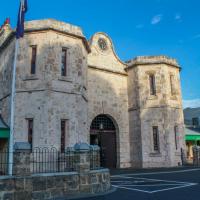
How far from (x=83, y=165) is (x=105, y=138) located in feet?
37.2

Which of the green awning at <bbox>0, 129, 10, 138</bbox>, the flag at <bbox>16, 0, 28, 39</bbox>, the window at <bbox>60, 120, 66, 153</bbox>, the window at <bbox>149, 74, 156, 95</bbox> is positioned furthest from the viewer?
the window at <bbox>149, 74, 156, 95</bbox>

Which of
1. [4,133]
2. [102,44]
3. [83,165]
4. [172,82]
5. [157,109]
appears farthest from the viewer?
[172,82]

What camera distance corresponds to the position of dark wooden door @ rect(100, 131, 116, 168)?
20.8m

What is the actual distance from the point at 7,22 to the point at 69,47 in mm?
6089

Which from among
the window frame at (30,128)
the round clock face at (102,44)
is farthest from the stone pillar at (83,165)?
the round clock face at (102,44)

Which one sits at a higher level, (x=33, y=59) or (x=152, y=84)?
(x=33, y=59)

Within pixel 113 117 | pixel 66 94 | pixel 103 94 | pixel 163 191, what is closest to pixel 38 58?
pixel 66 94

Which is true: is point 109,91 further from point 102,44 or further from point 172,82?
point 172,82

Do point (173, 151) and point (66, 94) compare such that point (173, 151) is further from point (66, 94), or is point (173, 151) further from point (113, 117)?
point (66, 94)

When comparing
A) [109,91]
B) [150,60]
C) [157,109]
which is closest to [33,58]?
[109,91]

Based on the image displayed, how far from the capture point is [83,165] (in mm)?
9766

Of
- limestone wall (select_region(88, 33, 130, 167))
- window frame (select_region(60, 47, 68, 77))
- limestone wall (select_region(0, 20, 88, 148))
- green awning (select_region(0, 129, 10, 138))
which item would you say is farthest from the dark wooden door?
green awning (select_region(0, 129, 10, 138))

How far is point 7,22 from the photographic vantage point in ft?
62.8

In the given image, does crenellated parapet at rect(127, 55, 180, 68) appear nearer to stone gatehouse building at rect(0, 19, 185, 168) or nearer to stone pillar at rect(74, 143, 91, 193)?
stone gatehouse building at rect(0, 19, 185, 168)
